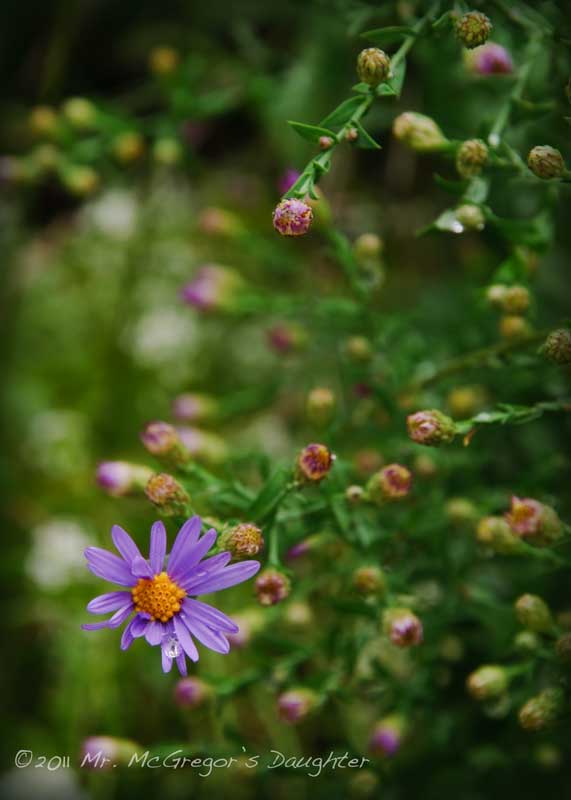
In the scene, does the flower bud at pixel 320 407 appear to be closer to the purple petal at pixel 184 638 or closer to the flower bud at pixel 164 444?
the flower bud at pixel 164 444

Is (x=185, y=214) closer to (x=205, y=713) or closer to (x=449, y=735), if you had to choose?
(x=205, y=713)

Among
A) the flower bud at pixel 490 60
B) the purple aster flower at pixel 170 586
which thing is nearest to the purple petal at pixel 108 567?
the purple aster flower at pixel 170 586

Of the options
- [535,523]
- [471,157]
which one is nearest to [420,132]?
[471,157]

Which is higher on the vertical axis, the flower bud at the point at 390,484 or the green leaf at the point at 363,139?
the green leaf at the point at 363,139

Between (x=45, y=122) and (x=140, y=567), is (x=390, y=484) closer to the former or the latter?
(x=140, y=567)

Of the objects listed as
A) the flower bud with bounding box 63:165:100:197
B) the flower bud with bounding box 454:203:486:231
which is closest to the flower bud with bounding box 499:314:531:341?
the flower bud with bounding box 454:203:486:231

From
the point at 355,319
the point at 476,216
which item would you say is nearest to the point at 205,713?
the point at 355,319

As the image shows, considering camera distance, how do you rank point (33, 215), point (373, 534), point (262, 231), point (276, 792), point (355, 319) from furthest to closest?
point (33, 215) → point (262, 231) → point (276, 792) → point (355, 319) → point (373, 534)

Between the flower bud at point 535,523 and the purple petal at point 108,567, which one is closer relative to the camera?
the purple petal at point 108,567
